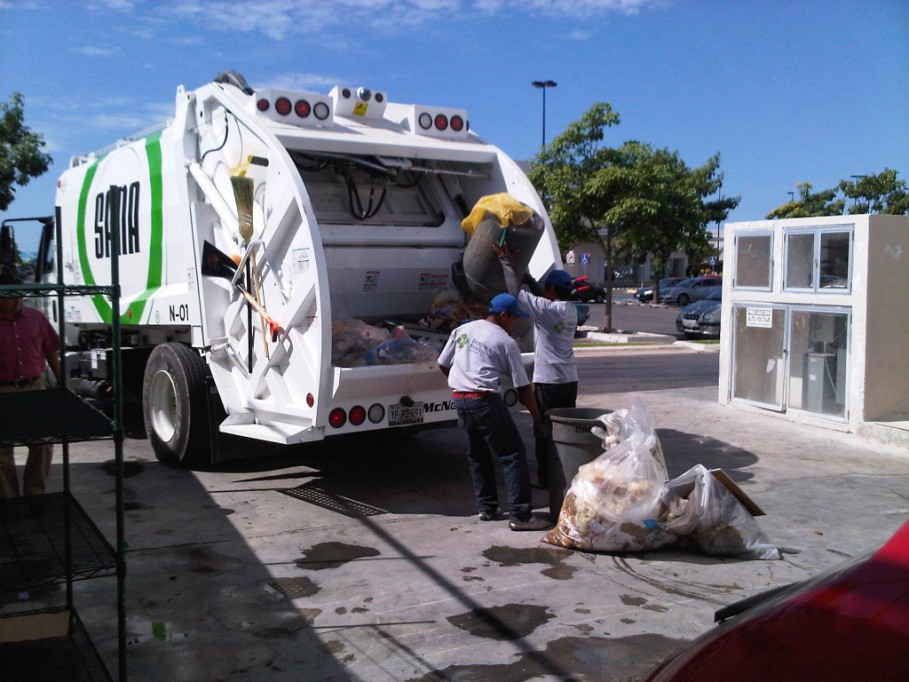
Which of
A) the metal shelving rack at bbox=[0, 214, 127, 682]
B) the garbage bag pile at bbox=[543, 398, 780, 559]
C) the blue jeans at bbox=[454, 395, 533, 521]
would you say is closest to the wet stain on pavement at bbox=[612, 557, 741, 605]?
the garbage bag pile at bbox=[543, 398, 780, 559]

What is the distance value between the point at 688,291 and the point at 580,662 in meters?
35.4

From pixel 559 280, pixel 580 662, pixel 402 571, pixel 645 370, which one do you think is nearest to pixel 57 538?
pixel 402 571

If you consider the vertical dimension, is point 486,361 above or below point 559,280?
below

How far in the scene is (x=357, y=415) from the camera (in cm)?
630

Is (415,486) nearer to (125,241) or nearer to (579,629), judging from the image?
(579,629)

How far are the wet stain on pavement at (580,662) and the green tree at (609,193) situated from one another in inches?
635

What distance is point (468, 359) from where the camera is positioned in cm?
600

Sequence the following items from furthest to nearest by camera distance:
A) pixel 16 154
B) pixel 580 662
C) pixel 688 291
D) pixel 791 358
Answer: pixel 688 291 → pixel 16 154 → pixel 791 358 → pixel 580 662

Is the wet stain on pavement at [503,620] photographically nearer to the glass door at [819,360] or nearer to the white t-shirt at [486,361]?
the white t-shirt at [486,361]

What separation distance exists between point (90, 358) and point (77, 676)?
6.22 metres

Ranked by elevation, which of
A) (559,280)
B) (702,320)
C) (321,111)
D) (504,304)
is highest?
(321,111)

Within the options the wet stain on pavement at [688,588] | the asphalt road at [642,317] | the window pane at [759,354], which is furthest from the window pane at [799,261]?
the asphalt road at [642,317]

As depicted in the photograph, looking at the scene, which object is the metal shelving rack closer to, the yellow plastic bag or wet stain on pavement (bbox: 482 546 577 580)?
wet stain on pavement (bbox: 482 546 577 580)

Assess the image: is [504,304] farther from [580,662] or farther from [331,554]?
[580,662]
